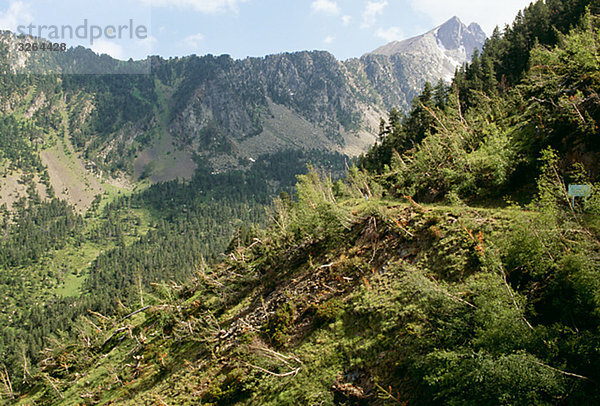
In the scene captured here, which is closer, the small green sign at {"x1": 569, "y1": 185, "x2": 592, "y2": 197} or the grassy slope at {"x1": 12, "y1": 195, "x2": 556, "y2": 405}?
the small green sign at {"x1": 569, "y1": 185, "x2": 592, "y2": 197}

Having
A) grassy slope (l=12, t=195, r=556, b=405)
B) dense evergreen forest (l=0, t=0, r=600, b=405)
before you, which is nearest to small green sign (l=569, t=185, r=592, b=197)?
dense evergreen forest (l=0, t=0, r=600, b=405)

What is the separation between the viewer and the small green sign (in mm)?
10148

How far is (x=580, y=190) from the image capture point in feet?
34.0

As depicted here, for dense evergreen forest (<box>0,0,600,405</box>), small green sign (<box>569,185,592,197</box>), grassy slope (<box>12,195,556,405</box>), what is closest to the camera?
dense evergreen forest (<box>0,0,600,405</box>)

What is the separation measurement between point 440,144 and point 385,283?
15284mm

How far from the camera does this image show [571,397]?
729 centimetres

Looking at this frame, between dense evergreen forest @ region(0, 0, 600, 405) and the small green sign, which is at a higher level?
the small green sign

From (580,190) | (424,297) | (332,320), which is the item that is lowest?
(332,320)

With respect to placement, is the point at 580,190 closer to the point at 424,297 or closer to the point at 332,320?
the point at 424,297

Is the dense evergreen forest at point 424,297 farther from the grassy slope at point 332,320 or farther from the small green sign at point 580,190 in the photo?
the small green sign at point 580,190

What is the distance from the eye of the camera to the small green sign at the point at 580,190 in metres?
10.1

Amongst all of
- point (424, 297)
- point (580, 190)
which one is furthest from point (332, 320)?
point (580, 190)

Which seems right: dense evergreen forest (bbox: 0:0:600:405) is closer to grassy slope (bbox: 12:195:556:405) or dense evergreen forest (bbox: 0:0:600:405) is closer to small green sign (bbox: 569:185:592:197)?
grassy slope (bbox: 12:195:556:405)

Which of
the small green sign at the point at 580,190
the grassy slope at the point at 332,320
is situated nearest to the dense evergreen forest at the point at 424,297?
the grassy slope at the point at 332,320
